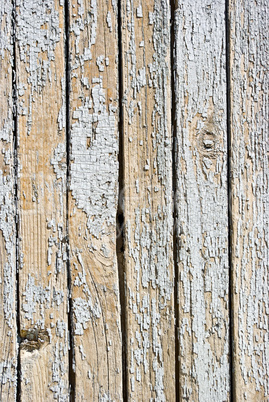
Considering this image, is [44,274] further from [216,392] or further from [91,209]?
[216,392]

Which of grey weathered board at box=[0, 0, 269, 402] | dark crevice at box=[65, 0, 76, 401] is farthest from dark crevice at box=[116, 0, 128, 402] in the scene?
dark crevice at box=[65, 0, 76, 401]

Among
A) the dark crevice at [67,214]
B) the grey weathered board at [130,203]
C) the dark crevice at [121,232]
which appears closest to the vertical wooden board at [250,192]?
the grey weathered board at [130,203]

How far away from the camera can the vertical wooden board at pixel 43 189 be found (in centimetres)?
82

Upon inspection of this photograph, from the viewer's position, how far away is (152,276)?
83cm

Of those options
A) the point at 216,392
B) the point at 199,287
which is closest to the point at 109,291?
the point at 199,287

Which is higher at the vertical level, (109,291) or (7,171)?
(7,171)

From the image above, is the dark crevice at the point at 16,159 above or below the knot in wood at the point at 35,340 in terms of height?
above

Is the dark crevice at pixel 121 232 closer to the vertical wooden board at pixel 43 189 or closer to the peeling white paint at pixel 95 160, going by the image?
the peeling white paint at pixel 95 160

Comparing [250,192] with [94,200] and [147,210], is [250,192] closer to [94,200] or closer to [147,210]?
[147,210]

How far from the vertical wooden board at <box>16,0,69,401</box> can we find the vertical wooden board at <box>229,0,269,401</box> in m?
0.41

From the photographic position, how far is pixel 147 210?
32.8 inches

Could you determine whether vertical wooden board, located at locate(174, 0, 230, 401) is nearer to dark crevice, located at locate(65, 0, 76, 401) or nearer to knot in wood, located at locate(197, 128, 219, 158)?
knot in wood, located at locate(197, 128, 219, 158)

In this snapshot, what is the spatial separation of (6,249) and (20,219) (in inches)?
3.0

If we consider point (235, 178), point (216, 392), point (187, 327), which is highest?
point (235, 178)
